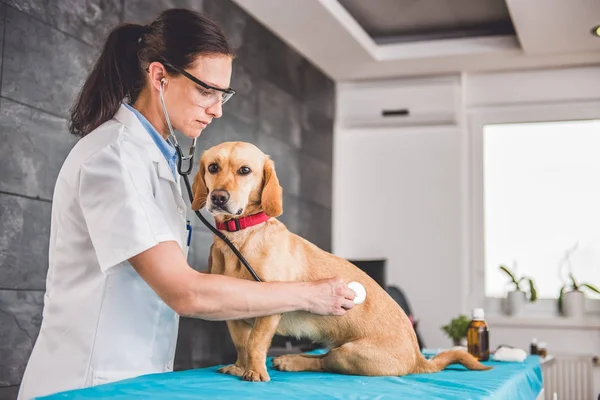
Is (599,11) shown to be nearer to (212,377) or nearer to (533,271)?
(533,271)

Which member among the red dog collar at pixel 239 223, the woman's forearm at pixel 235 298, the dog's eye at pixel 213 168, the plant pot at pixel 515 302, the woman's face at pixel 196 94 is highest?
the woman's face at pixel 196 94

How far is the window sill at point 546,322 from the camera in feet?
16.0

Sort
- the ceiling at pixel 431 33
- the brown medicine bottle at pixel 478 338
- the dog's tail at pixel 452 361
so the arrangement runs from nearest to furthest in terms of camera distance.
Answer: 1. the dog's tail at pixel 452 361
2. the brown medicine bottle at pixel 478 338
3. the ceiling at pixel 431 33

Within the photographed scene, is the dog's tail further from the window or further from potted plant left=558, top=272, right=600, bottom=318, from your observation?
the window

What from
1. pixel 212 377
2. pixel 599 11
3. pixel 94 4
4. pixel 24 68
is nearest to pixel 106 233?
pixel 212 377

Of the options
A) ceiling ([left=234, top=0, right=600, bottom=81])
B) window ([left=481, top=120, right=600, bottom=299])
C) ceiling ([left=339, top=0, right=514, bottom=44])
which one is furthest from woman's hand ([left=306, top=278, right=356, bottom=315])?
window ([left=481, top=120, right=600, bottom=299])

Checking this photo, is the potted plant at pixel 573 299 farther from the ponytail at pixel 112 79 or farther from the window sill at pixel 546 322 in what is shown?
the ponytail at pixel 112 79

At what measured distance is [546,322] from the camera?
497cm

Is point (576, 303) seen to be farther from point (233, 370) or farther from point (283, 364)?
point (233, 370)

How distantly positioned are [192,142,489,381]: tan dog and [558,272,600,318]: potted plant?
3535 mm

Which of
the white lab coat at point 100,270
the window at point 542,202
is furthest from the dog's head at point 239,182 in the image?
the window at point 542,202

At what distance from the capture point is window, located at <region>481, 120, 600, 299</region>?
5.14 meters

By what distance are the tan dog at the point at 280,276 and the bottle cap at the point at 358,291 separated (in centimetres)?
7

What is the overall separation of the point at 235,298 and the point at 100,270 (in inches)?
10.3
